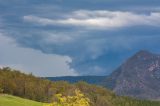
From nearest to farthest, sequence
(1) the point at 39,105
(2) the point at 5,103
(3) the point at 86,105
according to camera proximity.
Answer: (3) the point at 86,105 < (2) the point at 5,103 < (1) the point at 39,105

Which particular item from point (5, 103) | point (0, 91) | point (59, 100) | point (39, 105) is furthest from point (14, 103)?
point (59, 100)

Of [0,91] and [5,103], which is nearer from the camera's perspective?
[5,103]

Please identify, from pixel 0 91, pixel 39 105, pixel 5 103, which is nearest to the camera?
pixel 5 103

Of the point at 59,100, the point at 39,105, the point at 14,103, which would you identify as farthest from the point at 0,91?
the point at 59,100

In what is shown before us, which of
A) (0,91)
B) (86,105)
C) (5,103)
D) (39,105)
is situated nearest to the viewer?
(86,105)

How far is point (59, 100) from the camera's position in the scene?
173ft

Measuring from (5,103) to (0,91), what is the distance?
147 feet

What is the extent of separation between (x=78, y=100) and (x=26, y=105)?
360 ft

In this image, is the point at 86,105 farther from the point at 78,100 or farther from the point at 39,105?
the point at 39,105

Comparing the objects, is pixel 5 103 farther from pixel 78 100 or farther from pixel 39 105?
pixel 78 100

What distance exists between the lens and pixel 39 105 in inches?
6762

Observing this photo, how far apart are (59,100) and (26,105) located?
4303 inches

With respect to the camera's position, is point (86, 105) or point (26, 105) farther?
point (26, 105)

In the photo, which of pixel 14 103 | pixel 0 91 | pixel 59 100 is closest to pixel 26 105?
pixel 14 103
